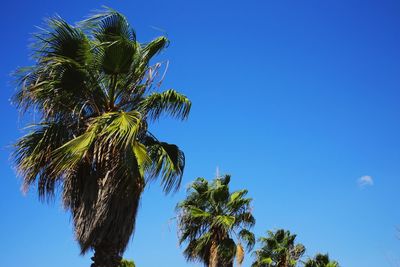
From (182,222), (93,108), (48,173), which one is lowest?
(48,173)

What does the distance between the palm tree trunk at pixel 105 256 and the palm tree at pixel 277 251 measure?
18.4m

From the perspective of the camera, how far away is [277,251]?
2673 cm

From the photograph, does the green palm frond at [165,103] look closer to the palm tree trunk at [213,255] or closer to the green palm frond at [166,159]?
the green palm frond at [166,159]

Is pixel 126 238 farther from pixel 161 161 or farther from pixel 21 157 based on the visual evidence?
pixel 21 157

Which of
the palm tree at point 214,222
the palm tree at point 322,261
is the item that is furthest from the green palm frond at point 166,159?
the palm tree at point 322,261

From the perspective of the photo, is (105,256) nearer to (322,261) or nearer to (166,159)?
(166,159)

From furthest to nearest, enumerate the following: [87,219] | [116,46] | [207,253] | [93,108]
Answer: [207,253] < [93,108] < [116,46] < [87,219]

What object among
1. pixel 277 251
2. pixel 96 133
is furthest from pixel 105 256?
pixel 277 251

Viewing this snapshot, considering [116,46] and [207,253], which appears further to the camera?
[207,253]

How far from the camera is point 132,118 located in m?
9.61

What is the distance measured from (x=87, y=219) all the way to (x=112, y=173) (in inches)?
42.3

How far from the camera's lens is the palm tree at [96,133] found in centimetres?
913

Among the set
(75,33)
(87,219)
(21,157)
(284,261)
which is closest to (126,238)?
(87,219)

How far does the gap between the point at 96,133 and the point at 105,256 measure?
254cm
